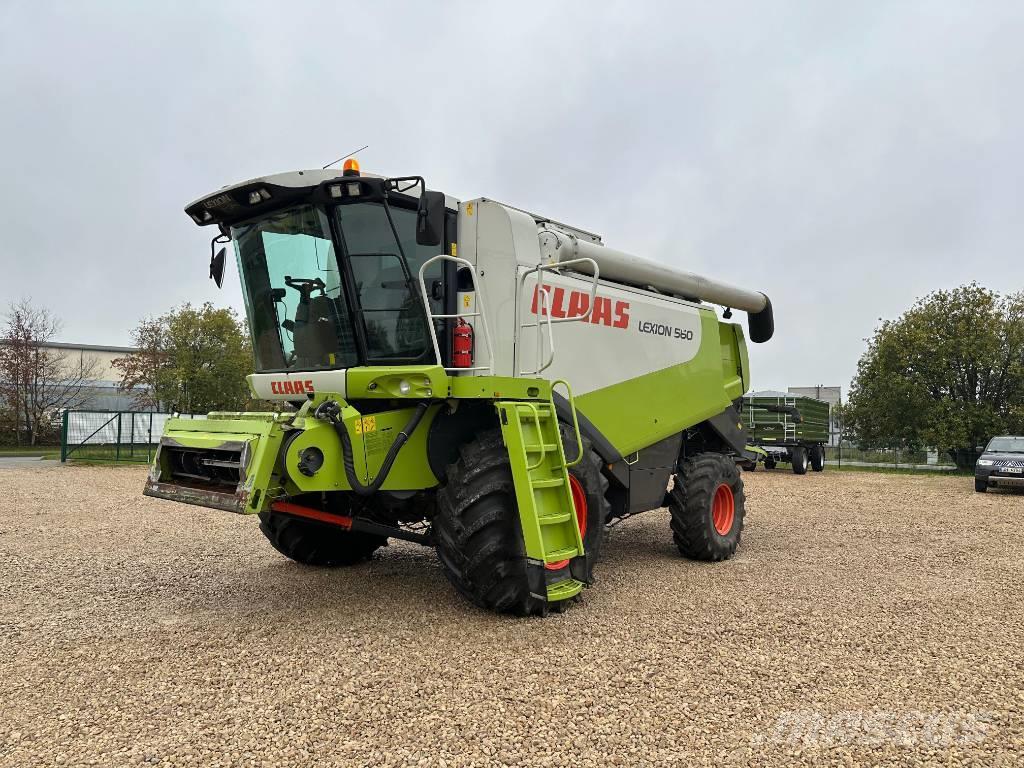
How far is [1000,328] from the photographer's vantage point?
26859 millimetres

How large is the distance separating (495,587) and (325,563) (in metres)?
2.43

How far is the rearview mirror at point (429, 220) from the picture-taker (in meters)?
4.56

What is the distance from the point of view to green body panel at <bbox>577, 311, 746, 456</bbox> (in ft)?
20.8

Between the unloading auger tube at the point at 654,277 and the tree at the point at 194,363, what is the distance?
18.7m

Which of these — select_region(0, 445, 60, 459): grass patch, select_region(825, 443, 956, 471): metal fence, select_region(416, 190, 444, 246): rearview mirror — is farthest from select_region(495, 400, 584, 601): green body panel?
select_region(825, 443, 956, 471): metal fence

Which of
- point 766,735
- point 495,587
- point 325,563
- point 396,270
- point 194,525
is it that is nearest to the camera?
point 766,735

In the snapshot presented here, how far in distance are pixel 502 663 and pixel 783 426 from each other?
19.5 m

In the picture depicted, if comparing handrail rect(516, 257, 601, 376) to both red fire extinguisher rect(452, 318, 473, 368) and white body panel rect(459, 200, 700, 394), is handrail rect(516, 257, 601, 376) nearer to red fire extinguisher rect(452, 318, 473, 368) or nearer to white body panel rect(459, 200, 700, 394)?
white body panel rect(459, 200, 700, 394)

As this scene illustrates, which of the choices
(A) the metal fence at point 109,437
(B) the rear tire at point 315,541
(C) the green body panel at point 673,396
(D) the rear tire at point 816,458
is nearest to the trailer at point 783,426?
(D) the rear tire at point 816,458

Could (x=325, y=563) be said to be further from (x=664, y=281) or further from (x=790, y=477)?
(x=790, y=477)

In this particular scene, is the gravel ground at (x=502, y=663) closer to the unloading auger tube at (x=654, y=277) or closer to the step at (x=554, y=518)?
the step at (x=554, y=518)

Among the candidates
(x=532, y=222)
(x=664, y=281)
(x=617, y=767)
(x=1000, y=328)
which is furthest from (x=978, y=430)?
(x=617, y=767)

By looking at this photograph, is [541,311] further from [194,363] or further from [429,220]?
[194,363]

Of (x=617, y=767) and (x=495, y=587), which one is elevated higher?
(x=495, y=587)
